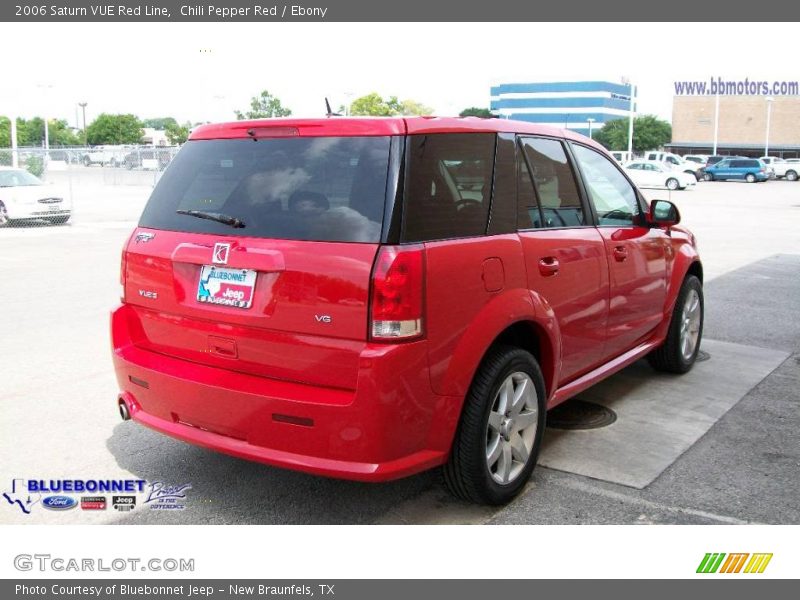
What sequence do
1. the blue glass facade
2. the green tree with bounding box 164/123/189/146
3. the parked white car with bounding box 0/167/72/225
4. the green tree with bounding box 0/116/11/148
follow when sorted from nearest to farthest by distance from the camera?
1. the parked white car with bounding box 0/167/72/225
2. the green tree with bounding box 0/116/11/148
3. the green tree with bounding box 164/123/189/146
4. the blue glass facade

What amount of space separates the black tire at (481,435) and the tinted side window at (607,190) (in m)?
1.46

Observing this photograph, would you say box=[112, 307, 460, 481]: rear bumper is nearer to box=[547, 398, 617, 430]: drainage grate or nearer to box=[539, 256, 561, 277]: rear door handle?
box=[539, 256, 561, 277]: rear door handle

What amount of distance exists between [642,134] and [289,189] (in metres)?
106

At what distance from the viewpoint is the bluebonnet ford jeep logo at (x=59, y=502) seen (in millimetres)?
3859

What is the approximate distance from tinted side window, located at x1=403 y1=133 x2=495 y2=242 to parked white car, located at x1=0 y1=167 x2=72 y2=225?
1710 cm

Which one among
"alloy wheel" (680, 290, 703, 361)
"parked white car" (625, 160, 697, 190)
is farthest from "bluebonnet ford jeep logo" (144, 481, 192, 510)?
"parked white car" (625, 160, 697, 190)

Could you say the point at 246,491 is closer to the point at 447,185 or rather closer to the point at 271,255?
the point at 271,255

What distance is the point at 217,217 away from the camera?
11.7 feet

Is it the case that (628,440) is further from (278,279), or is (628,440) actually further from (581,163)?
(278,279)

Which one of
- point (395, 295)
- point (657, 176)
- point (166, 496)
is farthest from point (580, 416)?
point (657, 176)

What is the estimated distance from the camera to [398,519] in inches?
147

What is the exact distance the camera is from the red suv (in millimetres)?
3199

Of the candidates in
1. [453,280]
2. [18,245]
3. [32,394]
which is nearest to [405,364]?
[453,280]

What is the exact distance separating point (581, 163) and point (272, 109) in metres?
44.4
